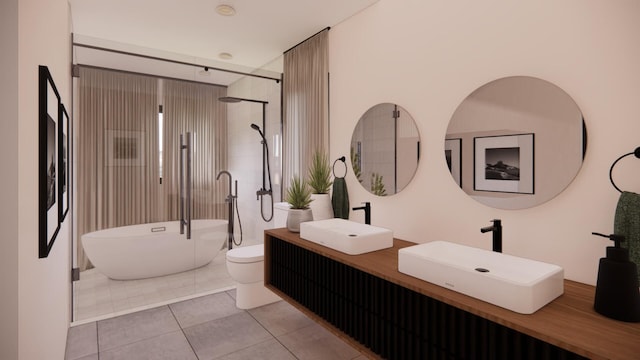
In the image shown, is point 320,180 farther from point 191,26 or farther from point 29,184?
point 29,184

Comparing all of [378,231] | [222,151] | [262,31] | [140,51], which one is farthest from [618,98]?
[140,51]

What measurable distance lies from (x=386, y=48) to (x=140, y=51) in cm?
226

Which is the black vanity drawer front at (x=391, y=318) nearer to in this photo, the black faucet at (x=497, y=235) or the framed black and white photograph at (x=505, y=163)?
the black faucet at (x=497, y=235)

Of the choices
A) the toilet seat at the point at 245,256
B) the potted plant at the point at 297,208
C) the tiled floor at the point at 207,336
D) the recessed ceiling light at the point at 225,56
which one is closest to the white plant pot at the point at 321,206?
the potted plant at the point at 297,208

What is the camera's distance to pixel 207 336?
96.2 inches

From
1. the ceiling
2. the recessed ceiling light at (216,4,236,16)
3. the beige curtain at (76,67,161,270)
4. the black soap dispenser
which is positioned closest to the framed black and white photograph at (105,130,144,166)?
the beige curtain at (76,67,161,270)

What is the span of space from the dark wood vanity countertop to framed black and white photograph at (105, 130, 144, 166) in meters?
2.41

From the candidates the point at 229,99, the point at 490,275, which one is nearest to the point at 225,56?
the point at 229,99

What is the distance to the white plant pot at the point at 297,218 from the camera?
95.7 inches

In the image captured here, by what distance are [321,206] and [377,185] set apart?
1.65 feet

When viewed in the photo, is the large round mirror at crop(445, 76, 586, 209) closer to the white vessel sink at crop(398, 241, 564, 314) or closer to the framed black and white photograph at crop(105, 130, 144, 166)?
the white vessel sink at crop(398, 241, 564, 314)

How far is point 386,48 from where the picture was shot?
244cm

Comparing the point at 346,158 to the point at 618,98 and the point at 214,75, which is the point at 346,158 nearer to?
the point at 214,75

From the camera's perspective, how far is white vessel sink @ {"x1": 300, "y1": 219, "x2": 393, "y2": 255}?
6.15 ft
